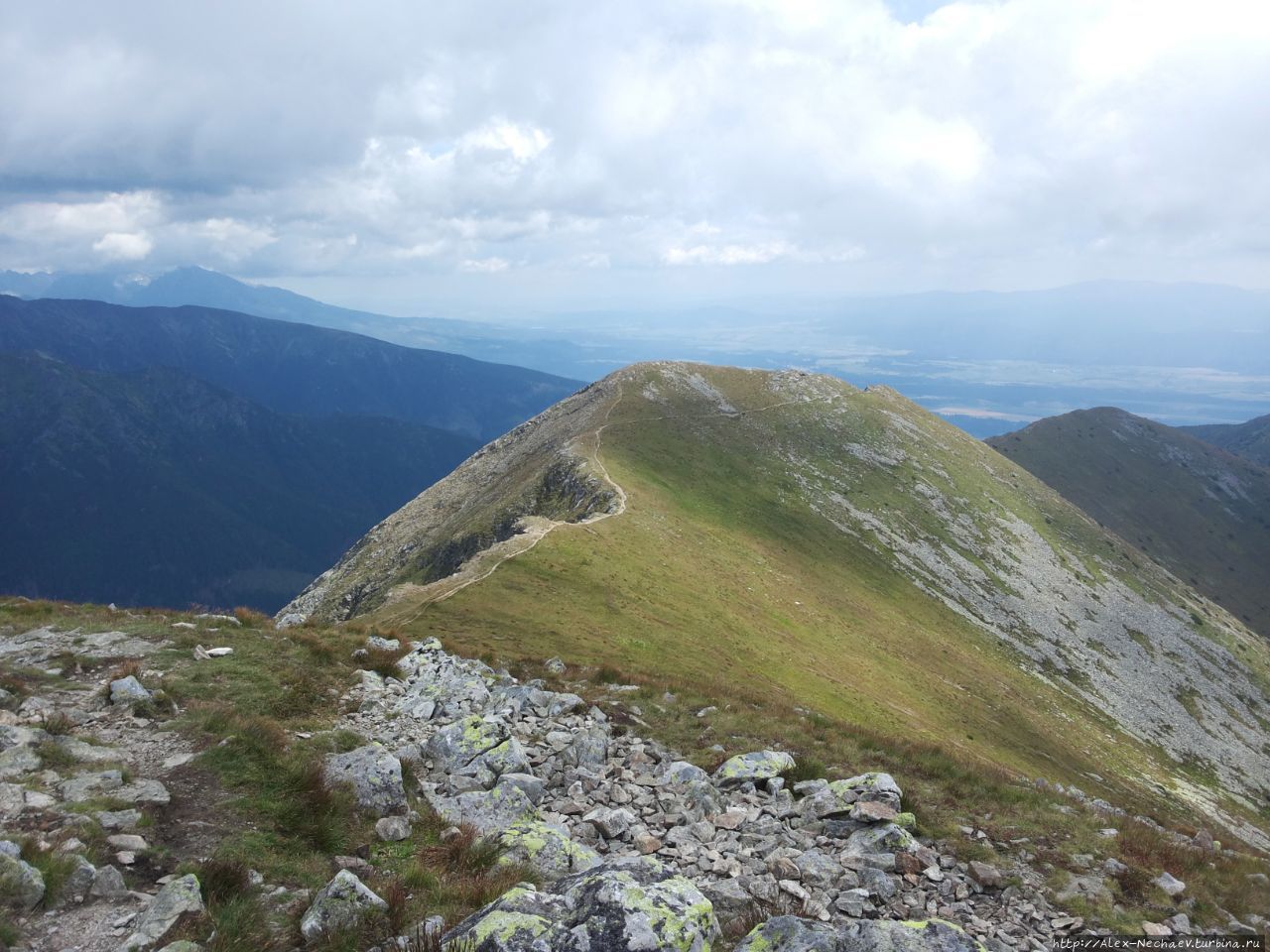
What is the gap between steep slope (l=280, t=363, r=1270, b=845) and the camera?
43031mm

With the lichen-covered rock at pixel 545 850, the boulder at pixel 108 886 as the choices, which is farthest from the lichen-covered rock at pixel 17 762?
the lichen-covered rock at pixel 545 850

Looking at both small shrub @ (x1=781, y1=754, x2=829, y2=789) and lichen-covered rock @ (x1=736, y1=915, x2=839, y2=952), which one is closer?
lichen-covered rock @ (x1=736, y1=915, x2=839, y2=952)

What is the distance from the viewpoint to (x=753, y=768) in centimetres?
1636

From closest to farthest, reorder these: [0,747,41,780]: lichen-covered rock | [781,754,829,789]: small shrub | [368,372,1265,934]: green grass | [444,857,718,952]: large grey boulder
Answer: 1. [444,857,718,952]: large grey boulder
2. [0,747,41,780]: lichen-covered rock
3. [781,754,829,789]: small shrub
4. [368,372,1265,934]: green grass

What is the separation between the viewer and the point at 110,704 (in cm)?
1571

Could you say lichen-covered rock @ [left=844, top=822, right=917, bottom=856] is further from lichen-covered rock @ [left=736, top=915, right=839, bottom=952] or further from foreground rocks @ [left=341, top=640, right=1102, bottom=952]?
lichen-covered rock @ [left=736, top=915, right=839, bottom=952]

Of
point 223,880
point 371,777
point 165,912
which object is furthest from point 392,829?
point 165,912

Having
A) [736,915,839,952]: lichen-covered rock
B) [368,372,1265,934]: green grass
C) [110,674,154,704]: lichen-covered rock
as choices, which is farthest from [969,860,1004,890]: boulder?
[110,674,154,704]: lichen-covered rock

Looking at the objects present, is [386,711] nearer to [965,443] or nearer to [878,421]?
[878,421]

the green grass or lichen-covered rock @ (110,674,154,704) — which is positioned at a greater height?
lichen-covered rock @ (110,674,154,704)

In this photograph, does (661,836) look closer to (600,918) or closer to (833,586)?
(600,918)

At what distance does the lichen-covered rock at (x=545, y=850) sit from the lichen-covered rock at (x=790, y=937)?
10.5 ft

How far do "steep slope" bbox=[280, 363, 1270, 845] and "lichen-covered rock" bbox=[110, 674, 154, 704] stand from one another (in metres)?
13.3

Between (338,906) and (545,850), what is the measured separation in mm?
3696
